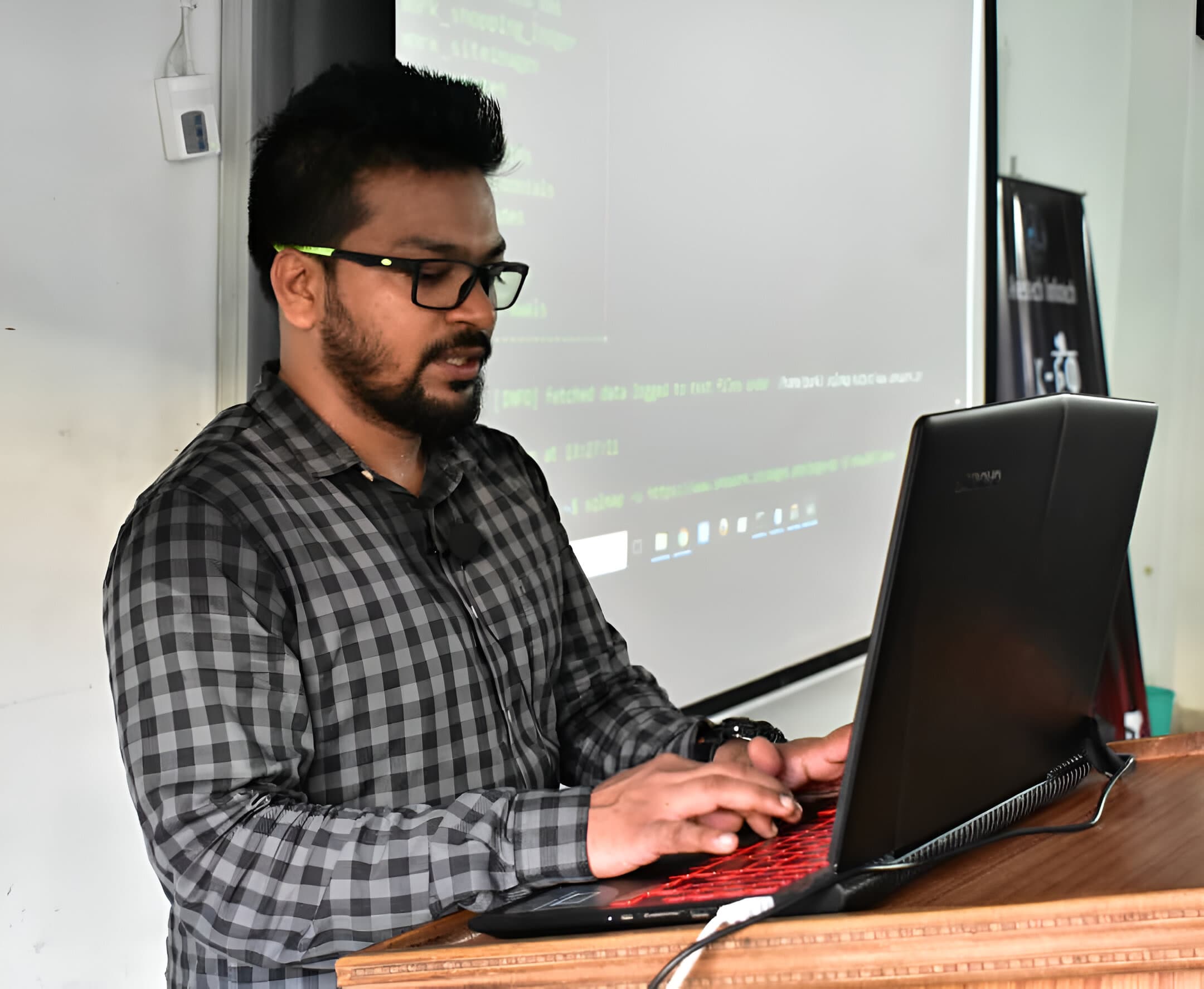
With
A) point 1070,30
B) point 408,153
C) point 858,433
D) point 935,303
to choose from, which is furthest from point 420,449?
point 1070,30

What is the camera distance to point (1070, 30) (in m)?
4.12

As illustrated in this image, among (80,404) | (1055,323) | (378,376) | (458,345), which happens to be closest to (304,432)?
(378,376)

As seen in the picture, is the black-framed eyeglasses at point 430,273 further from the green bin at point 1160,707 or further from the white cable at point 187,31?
the green bin at point 1160,707

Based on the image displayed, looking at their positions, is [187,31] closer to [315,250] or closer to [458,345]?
[315,250]

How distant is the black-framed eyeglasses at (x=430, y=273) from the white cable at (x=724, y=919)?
85 cm

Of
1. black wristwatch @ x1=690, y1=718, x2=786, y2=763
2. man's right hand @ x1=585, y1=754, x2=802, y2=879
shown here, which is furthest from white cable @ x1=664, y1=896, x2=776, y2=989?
black wristwatch @ x1=690, y1=718, x2=786, y2=763

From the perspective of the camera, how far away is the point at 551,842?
3.05 feet

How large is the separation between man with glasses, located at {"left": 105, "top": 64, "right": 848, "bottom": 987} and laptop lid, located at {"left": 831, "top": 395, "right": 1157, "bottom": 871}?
16cm

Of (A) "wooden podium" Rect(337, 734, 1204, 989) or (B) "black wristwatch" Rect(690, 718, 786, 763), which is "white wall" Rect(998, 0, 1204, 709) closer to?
(B) "black wristwatch" Rect(690, 718, 786, 763)

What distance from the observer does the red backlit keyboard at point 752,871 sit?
0.72m

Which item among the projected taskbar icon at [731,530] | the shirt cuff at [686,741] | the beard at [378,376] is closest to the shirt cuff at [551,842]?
the shirt cuff at [686,741]

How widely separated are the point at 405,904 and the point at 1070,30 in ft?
13.7

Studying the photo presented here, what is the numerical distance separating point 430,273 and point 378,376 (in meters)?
0.13

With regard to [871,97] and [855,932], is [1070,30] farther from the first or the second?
[855,932]
